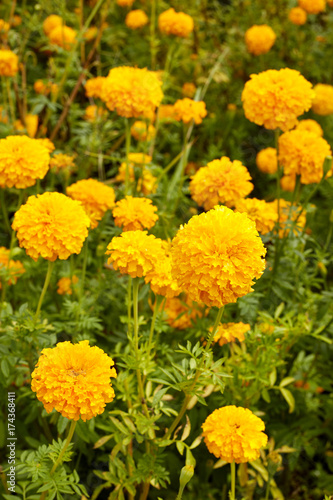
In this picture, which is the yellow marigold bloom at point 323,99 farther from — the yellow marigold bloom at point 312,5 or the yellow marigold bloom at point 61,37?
the yellow marigold bloom at point 61,37

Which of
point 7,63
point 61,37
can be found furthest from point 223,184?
point 61,37

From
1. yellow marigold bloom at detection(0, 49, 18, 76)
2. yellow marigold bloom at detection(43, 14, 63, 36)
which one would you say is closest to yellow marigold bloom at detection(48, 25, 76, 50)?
yellow marigold bloom at detection(43, 14, 63, 36)

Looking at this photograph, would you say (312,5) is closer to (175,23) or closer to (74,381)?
(175,23)

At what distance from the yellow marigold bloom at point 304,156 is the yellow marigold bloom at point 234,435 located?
96cm

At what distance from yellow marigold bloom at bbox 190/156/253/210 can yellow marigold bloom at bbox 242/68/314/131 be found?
0.19m

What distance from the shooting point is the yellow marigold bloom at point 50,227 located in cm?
140

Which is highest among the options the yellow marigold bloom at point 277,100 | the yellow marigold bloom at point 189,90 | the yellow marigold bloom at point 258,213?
the yellow marigold bloom at point 277,100

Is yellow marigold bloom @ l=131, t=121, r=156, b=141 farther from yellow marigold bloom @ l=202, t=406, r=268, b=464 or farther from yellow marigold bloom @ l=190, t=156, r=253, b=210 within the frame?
yellow marigold bloom @ l=202, t=406, r=268, b=464

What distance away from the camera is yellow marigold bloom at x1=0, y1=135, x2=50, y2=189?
1.68 metres

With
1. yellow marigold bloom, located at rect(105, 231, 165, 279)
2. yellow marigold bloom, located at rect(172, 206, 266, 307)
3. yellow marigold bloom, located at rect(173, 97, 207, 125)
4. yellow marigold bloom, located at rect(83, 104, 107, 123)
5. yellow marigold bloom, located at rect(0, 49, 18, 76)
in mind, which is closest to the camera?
yellow marigold bloom, located at rect(172, 206, 266, 307)

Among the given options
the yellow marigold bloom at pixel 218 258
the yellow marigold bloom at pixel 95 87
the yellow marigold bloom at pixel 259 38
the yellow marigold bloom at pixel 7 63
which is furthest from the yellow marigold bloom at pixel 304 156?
the yellow marigold bloom at pixel 259 38

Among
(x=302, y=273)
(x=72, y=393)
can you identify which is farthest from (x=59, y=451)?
(x=302, y=273)

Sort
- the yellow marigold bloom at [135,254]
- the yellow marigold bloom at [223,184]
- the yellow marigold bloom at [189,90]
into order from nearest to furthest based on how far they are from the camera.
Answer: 1. the yellow marigold bloom at [135,254]
2. the yellow marigold bloom at [223,184]
3. the yellow marigold bloom at [189,90]

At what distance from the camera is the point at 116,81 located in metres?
2.00
